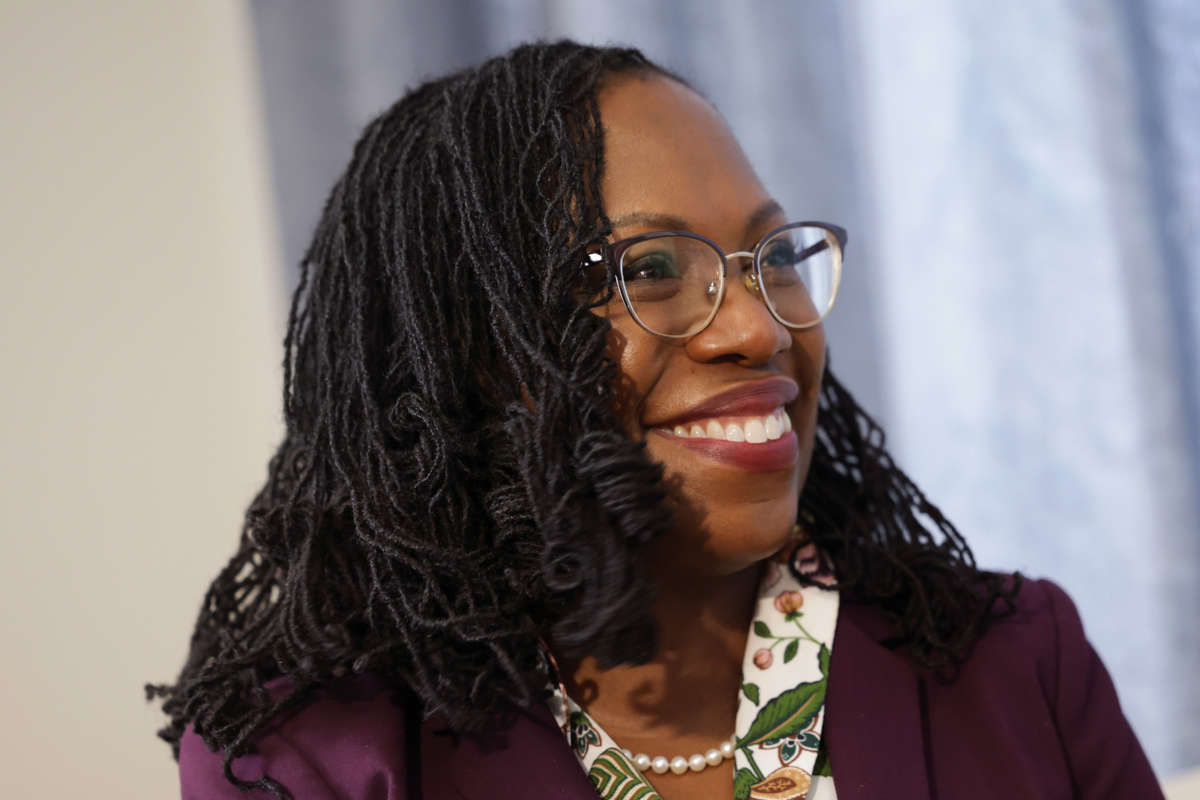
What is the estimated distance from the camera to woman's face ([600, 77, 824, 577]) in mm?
710

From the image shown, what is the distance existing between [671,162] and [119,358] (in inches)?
22.8

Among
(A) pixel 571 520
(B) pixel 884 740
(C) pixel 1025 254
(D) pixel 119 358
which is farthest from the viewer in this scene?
(C) pixel 1025 254

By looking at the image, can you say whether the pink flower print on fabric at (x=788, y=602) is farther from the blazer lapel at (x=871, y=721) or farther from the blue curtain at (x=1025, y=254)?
the blue curtain at (x=1025, y=254)

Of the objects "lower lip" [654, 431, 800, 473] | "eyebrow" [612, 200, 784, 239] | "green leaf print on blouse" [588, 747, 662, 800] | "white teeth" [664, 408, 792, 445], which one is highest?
"eyebrow" [612, 200, 784, 239]

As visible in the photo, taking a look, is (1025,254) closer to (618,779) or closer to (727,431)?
(727,431)

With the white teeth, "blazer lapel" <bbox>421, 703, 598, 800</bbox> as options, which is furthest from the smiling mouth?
"blazer lapel" <bbox>421, 703, 598, 800</bbox>

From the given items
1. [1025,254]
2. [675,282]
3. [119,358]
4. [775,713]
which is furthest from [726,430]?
[1025,254]

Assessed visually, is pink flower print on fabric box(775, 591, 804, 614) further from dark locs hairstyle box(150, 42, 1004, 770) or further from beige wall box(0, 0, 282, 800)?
beige wall box(0, 0, 282, 800)

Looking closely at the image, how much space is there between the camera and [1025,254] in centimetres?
130

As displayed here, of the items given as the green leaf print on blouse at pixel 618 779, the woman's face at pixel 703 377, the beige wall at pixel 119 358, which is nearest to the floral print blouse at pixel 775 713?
the green leaf print on blouse at pixel 618 779

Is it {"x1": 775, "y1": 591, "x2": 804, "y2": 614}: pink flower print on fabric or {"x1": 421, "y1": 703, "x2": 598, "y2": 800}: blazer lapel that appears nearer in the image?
{"x1": 421, "y1": 703, "x2": 598, "y2": 800}: blazer lapel

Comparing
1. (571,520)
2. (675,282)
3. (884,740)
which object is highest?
(675,282)

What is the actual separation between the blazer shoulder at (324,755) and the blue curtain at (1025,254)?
0.78m

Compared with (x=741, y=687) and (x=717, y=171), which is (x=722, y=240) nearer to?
(x=717, y=171)
